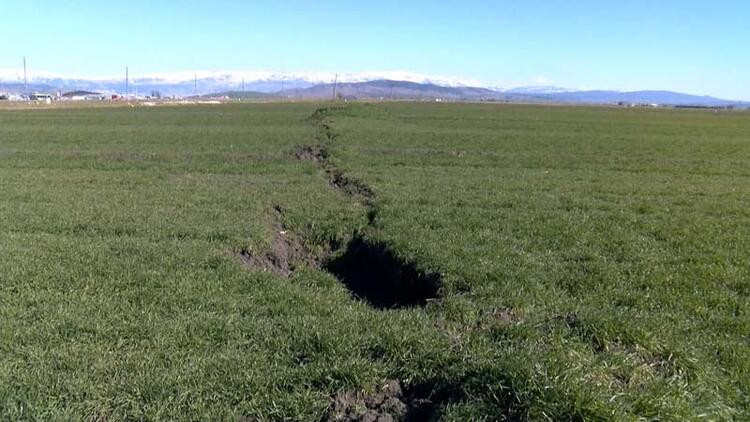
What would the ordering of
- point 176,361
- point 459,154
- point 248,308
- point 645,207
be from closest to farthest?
point 176,361
point 248,308
point 645,207
point 459,154

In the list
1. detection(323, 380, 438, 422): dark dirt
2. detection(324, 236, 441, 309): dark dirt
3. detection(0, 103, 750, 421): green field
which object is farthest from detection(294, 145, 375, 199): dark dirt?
detection(323, 380, 438, 422): dark dirt

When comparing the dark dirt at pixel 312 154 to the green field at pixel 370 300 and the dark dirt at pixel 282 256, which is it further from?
the dark dirt at pixel 282 256

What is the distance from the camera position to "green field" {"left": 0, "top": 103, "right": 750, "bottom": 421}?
17.2 feet

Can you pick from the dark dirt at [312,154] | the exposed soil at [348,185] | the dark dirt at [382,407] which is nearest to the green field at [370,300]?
the dark dirt at [382,407]

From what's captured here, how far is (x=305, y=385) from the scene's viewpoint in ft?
18.3

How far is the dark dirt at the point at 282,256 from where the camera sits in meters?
10.3

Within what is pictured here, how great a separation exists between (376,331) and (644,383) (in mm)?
2801

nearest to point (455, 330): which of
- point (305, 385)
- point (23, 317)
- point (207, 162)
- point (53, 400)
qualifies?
point (305, 385)

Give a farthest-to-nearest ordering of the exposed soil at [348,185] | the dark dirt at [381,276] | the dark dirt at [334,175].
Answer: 1. the dark dirt at [334,175]
2. the exposed soil at [348,185]
3. the dark dirt at [381,276]

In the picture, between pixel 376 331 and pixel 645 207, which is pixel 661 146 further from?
pixel 376 331

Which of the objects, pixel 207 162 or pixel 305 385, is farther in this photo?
pixel 207 162

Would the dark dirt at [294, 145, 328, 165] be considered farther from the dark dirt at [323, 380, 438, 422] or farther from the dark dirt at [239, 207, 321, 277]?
the dark dirt at [323, 380, 438, 422]

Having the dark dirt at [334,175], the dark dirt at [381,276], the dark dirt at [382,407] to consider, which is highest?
the dark dirt at [334,175]

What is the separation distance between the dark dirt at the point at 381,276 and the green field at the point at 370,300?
42mm
